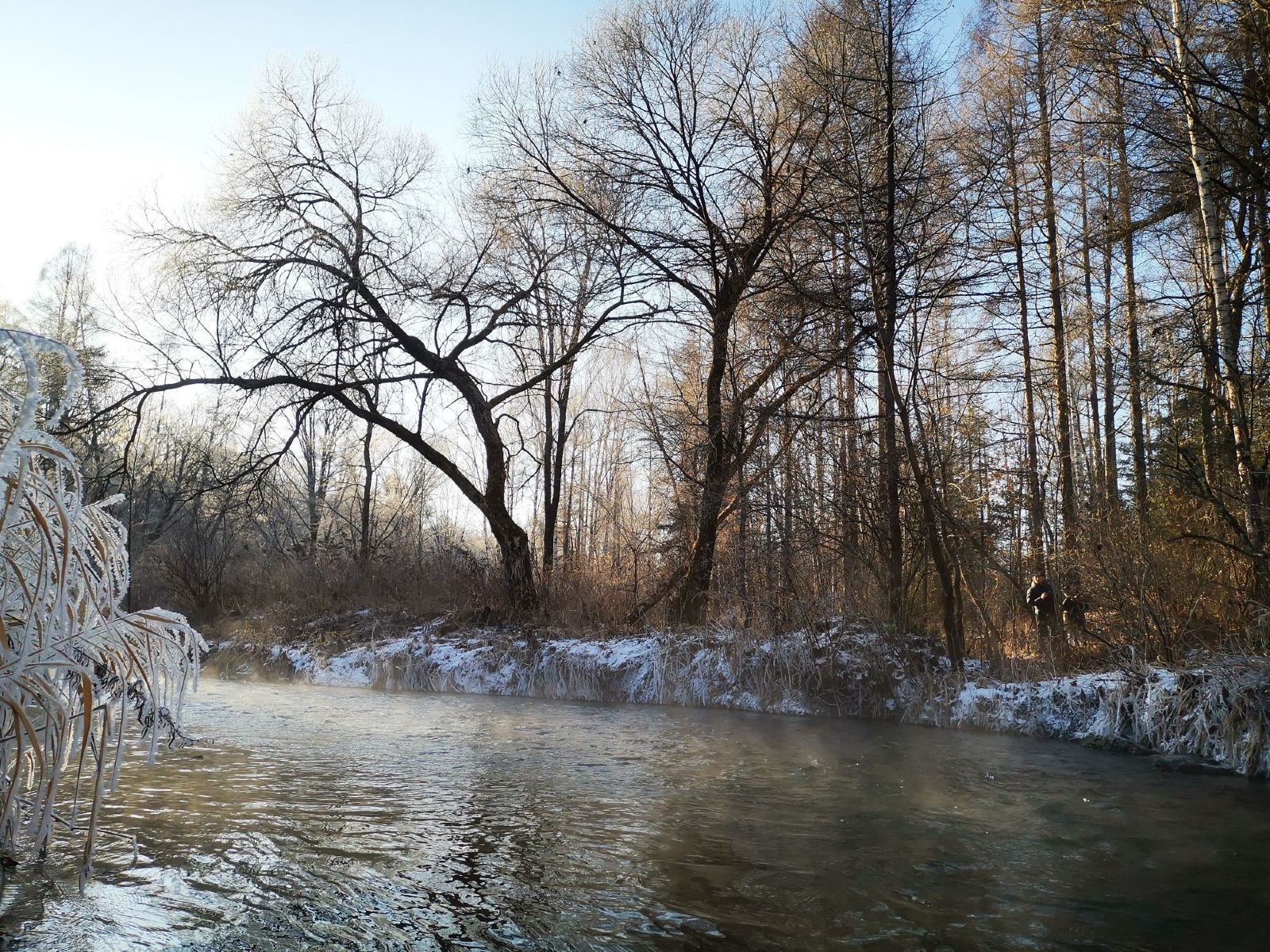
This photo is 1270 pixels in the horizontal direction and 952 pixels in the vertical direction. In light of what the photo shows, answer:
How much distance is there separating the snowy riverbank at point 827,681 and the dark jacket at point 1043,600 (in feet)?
3.15

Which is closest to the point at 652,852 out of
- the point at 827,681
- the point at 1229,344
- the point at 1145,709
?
the point at 1145,709

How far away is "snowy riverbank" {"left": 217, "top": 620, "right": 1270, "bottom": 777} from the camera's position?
23.0 ft

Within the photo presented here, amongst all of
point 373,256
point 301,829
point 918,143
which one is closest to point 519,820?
point 301,829

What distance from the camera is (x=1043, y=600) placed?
982 centimetres

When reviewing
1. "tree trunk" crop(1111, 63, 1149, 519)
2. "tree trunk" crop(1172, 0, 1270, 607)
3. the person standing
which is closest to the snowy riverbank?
the person standing

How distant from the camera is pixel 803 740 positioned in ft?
26.2

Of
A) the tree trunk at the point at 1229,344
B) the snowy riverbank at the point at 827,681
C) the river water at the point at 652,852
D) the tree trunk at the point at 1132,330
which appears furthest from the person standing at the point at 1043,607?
the river water at the point at 652,852

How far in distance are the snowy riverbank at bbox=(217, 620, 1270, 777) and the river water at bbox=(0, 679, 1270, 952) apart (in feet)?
2.19

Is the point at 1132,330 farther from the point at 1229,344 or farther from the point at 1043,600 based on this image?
the point at 1043,600

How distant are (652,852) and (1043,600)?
7.37 m

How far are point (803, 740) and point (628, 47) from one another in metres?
10.4

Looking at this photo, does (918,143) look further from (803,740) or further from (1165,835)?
(1165,835)

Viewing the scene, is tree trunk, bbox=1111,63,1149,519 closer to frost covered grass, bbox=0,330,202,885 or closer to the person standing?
the person standing

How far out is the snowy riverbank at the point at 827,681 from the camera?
23.0 ft
